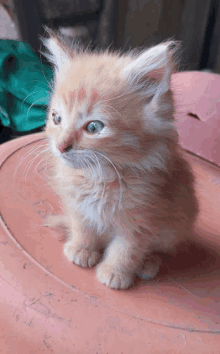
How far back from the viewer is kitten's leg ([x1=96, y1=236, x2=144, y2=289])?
2.67ft

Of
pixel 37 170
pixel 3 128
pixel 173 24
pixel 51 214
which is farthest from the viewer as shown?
pixel 173 24

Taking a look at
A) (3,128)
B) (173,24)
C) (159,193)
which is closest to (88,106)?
(159,193)

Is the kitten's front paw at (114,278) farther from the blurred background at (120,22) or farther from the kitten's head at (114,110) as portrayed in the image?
the blurred background at (120,22)

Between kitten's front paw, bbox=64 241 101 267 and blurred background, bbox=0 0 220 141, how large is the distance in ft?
4.53

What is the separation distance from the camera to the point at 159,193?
2.54ft

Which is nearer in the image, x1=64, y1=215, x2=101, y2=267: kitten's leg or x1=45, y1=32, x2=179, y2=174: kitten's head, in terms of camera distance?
x1=45, y1=32, x2=179, y2=174: kitten's head

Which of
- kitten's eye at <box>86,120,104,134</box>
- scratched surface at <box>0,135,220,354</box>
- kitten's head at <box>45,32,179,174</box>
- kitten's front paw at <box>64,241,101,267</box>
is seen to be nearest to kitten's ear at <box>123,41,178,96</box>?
kitten's head at <box>45,32,179,174</box>

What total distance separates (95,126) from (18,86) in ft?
4.57

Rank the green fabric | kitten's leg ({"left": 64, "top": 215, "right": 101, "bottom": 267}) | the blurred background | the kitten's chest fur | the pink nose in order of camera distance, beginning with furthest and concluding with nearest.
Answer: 1. the blurred background
2. the green fabric
3. kitten's leg ({"left": 64, "top": 215, "right": 101, "bottom": 267})
4. the kitten's chest fur
5. the pink nose

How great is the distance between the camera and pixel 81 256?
890 millimetres

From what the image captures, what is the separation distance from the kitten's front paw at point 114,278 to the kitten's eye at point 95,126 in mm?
395

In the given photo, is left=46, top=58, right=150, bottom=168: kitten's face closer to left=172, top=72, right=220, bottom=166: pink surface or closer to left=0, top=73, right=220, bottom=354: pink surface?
left=0, top=73, right=220, bottom=354: pink surface

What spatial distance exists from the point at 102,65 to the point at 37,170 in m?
0.66

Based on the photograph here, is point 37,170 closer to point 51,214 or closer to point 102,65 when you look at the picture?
point 51,214
